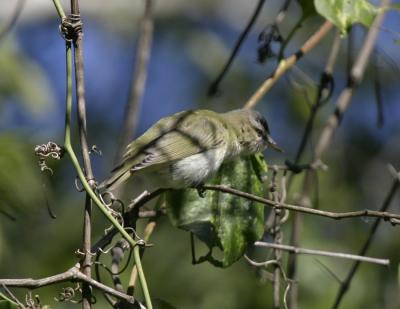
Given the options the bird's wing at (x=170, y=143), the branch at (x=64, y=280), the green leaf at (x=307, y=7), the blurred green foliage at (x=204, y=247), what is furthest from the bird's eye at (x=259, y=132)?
the branch at (x=64, y=280)

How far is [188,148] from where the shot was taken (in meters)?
3.46

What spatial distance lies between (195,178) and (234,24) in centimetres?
569

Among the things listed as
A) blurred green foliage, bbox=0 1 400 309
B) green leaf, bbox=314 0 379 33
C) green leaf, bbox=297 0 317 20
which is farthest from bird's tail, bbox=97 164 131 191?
green leaf, bbox=314 0 379 33

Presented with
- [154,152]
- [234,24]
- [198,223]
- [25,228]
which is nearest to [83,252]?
[198,223]

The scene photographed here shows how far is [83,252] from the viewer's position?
191cm

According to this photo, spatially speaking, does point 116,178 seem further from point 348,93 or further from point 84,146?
point 84,146

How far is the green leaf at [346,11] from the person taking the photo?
253 centimetres

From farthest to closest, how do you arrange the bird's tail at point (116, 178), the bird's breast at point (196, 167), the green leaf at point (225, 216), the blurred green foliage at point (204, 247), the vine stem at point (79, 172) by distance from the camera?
the blurred green foliage at point (204, 247) → the bird's breast at point (196, 167) → the bird's tail at point (116, 178) → the green leaf at point (225, 216) → the vine stem at point (79, 172)

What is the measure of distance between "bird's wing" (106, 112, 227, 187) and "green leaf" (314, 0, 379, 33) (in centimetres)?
102

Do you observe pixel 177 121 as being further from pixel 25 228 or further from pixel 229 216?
pixel 25 228

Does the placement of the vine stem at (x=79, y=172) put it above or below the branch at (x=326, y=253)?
above

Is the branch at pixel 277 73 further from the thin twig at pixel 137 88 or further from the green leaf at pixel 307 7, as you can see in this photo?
the thin twig at pixel 137 88

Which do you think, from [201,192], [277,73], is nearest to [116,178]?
[201,192]

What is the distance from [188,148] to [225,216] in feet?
2.53
